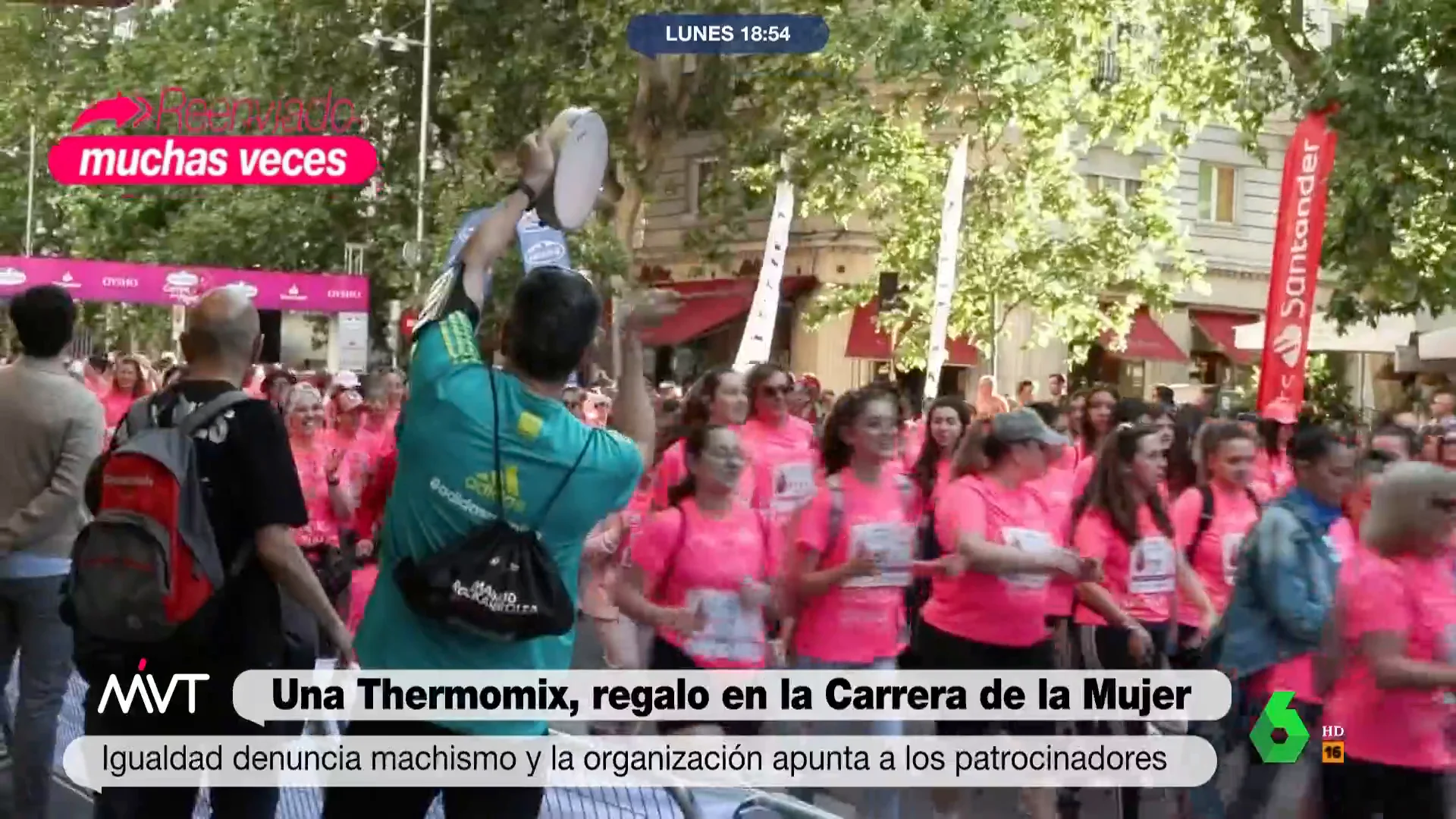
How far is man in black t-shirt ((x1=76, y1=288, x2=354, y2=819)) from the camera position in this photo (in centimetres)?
495

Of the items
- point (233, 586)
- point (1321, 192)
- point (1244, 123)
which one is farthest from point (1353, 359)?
point (233, 586)

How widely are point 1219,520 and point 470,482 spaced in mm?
5215

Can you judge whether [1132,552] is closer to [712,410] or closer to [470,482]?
[712,410]

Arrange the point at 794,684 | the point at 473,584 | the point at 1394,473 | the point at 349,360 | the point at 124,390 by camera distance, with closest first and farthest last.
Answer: the point at 473,584
the point at 1394,473
the point at 794,684
the point at 124,390
the point at 349,360

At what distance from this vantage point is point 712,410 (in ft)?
31.4

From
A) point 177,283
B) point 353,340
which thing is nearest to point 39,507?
point 353,340

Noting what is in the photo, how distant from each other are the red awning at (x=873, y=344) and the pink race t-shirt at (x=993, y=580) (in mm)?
25823

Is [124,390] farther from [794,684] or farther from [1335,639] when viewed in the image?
[1335,639]

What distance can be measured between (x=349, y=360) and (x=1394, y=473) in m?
28.5

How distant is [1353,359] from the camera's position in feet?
119

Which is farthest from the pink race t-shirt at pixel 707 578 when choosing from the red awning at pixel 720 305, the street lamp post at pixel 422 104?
the red awning at pixel 720 305

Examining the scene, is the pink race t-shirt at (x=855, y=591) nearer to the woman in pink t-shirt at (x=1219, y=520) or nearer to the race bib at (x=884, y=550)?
the race bib at (x=884, y=550)

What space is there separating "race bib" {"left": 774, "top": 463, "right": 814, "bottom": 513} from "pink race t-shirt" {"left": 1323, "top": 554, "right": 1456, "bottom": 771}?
3.52 m
